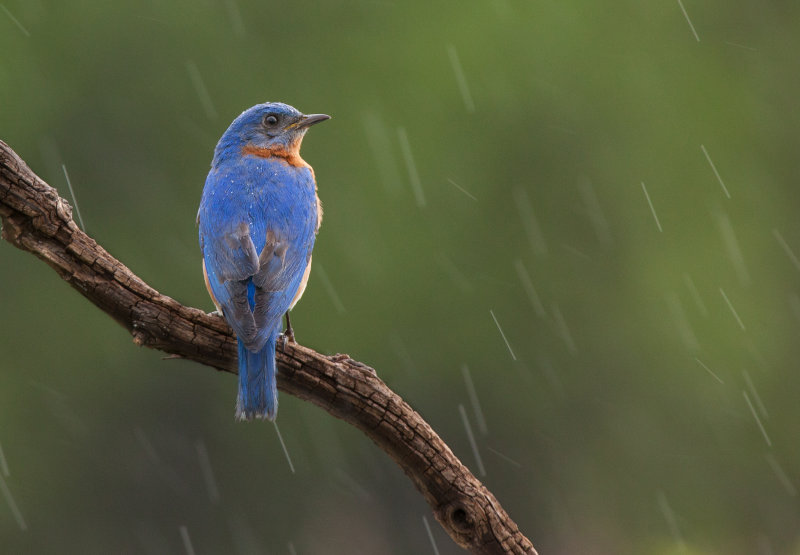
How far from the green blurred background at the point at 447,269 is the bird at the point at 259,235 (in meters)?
8.98

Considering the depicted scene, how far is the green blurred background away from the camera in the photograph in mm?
19016

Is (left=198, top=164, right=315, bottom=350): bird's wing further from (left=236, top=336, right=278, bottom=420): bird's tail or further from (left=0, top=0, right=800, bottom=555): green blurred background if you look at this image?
(left=0, top=0, right=800, bottom=555): green blurred background

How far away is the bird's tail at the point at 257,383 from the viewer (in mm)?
6398

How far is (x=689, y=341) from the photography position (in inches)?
826

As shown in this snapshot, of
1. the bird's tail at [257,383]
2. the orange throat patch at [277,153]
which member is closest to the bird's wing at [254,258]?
the bird's tail at [257,383]

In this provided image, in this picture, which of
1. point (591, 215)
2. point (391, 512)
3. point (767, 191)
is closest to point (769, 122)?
point (767, 191)

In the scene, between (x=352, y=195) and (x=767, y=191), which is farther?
(x=767, y=191)

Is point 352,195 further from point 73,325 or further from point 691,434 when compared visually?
point 691,434

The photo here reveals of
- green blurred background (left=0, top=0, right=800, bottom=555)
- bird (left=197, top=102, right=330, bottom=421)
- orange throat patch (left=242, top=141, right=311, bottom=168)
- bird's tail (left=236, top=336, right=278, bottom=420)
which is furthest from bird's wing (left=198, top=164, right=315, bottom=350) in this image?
green blurred background (left=0, top=0, right=800, bottom=555)

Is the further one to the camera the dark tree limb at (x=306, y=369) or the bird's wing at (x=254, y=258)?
the bird's wing at (x=254, y=258)

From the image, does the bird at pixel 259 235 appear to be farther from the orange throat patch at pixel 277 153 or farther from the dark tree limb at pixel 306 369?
the dark tree limb at pixel 306 369

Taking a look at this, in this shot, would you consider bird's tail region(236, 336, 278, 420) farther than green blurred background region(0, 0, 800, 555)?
No

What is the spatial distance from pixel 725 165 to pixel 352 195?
7354 millimetres

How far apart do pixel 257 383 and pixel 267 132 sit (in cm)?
274
